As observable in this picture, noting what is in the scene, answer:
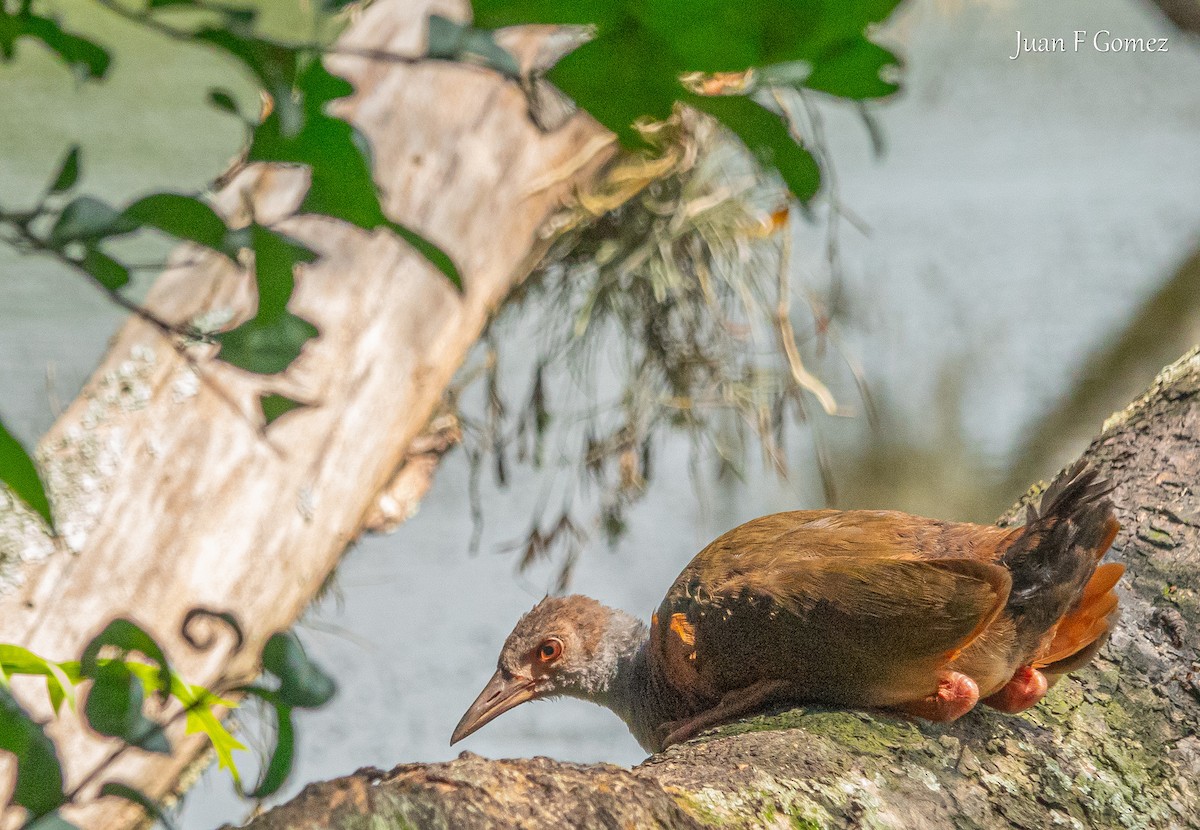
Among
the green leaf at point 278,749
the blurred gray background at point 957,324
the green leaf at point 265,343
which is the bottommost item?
the blurred gray background at point 957,324

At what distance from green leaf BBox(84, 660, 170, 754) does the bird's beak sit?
565 mm

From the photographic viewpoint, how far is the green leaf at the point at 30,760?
33 cm

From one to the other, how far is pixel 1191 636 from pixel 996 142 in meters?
1.71

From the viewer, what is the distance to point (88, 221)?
14.8 inches

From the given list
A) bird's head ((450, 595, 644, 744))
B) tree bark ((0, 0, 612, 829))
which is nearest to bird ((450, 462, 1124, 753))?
bird's head ((450, 595, 644, 744))

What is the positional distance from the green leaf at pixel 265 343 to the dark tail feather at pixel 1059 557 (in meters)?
0.48

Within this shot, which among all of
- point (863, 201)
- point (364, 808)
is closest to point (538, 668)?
point (364, 808)

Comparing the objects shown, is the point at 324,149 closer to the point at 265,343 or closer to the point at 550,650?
the point at 265,343

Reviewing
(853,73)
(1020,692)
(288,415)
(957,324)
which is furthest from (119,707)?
(957,324)

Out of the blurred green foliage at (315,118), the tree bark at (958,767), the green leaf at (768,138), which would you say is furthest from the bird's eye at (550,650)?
the green leaf at (768,138)

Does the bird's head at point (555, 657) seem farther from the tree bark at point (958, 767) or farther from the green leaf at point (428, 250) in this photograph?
the green leaf at point (428, 250)

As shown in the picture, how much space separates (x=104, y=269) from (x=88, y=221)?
0.06 ft

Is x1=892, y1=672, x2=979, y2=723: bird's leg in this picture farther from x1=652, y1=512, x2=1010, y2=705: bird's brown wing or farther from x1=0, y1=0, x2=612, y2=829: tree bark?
x1=0, y1=0, x2=612, y2=829: tree bark

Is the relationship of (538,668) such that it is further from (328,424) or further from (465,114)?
(465,114)
